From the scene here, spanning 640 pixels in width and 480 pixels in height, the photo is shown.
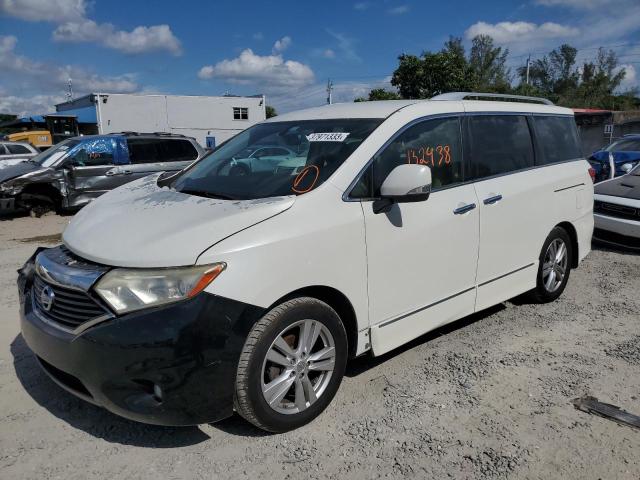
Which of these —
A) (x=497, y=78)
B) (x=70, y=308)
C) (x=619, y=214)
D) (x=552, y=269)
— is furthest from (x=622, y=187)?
(x=497, y=78)

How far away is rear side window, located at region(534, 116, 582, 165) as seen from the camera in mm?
4660

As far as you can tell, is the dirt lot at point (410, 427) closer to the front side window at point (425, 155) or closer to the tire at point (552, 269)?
the tire at point (552, 269)

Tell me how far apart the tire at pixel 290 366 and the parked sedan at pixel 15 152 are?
49.0 feet

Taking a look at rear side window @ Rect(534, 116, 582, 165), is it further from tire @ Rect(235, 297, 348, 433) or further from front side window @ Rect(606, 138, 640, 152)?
front side window @ Rect(606, 138, 640, 152)

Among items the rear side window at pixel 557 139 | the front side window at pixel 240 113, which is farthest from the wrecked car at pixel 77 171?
the front side window at pixel 240 113

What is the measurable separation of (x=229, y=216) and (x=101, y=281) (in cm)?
70

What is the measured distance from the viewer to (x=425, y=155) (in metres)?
3.53

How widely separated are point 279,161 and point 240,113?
32721mm

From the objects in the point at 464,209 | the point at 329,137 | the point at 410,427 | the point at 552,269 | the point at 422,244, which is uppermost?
the point at 329,137

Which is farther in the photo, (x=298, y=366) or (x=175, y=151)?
(x=175, y=151)

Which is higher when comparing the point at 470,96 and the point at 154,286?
the point at 470,96

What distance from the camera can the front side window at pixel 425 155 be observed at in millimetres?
3154

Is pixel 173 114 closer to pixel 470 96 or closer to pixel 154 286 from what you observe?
pixel 470 96

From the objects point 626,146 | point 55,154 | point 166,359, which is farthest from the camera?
point 626,146
